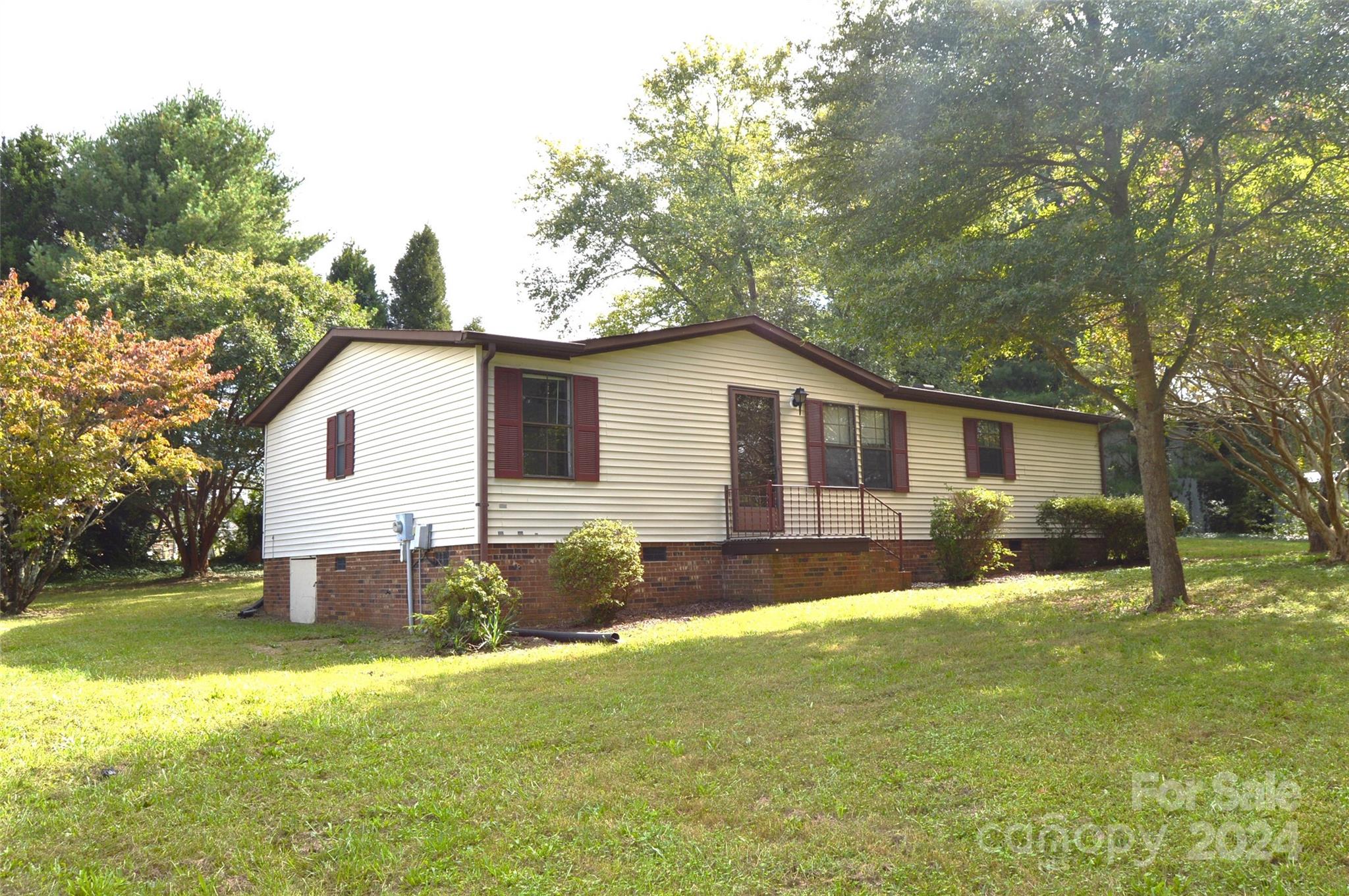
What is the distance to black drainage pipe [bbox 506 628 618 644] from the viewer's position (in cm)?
1025

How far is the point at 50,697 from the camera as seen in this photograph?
7.45m

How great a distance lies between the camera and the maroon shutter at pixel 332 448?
1575cm

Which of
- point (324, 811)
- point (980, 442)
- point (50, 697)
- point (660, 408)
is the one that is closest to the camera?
point (324, 811)

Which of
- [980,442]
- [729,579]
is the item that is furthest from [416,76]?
[980,442]

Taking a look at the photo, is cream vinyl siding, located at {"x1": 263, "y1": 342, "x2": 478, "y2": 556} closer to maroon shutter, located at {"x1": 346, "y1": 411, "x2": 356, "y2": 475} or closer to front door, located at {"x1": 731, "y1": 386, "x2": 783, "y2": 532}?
maroon shutter, located at {"x1": 346, "y1": 411, "x2": 356, "y2": 475}

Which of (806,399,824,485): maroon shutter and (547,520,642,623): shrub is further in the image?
(806,399,824,485): maroon shutter

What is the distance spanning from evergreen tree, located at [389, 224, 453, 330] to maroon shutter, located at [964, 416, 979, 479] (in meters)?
24.5

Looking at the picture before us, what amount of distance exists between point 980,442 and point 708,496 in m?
6.78

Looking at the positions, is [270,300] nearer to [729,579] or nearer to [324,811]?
[729,579]

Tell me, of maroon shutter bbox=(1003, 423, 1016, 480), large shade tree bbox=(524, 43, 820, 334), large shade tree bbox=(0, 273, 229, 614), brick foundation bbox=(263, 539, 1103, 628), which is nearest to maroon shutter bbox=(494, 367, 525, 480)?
brick foundation bbox=(263, 539, 1103, 628)

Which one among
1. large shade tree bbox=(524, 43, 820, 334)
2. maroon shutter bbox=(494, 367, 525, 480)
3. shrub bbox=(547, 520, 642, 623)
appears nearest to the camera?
shrub bbox=(547, 520, 642, 623)

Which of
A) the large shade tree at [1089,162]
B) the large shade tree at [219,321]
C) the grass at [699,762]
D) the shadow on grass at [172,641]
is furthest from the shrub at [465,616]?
the large shade tree at [219,321]

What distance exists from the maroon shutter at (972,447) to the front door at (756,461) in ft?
15.7

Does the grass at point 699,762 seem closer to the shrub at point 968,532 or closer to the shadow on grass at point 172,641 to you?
the shadow on grass at point 172,641
